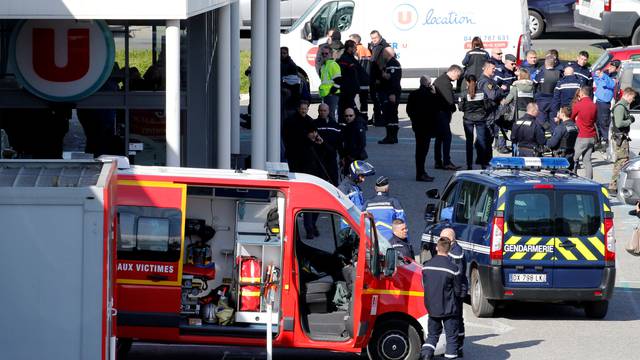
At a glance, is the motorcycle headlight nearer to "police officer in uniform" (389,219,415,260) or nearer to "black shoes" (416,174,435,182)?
"black shoes" (416,174,435,182)

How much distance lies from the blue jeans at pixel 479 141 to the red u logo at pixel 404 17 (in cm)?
757

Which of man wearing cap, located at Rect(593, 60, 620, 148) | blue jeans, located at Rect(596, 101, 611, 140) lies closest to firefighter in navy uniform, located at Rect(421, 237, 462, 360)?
blue jeans, located at Rect(596, 101, 611, 140)

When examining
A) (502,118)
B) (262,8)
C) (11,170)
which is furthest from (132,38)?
(502,118)

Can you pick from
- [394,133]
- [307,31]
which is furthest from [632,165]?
[307,31]

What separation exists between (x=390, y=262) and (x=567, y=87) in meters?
Answer: 14.5

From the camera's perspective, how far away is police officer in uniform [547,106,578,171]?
23531mm

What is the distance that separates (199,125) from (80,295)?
872 centimetres

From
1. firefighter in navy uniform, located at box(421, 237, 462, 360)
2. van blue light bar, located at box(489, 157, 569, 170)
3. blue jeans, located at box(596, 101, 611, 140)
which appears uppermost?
blue jeans, located at box(596, 101, 611, 140)

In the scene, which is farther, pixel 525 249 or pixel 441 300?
pixel 525 249

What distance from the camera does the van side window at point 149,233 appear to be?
12984 millimetres

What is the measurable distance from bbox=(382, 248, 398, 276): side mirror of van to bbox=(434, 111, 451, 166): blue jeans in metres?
11.6

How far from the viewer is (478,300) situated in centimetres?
1647

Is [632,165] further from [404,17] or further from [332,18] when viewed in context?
[332,18]

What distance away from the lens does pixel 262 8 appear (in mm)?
21844
